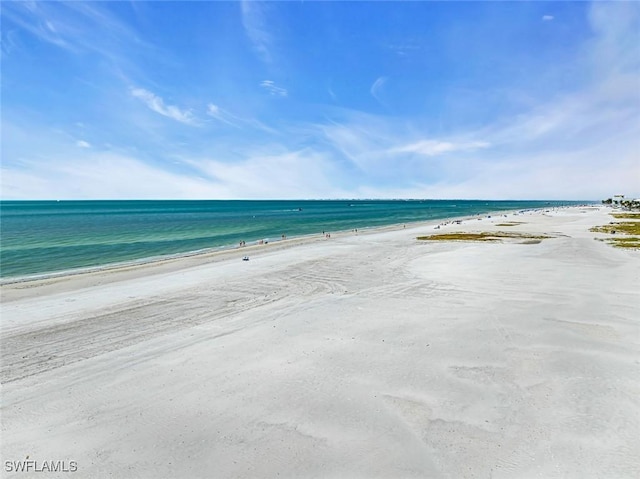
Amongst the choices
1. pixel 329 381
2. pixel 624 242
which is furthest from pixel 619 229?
pixel 329 381

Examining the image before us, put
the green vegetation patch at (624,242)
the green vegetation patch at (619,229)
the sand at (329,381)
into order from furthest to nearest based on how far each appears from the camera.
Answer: the green vegetation patch at (619,229), the green vegetation patch at (624,242), the sand at (329,381)

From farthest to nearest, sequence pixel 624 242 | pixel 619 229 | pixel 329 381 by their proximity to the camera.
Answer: pixel 619 229, pixel 624 242, pixel 329 381

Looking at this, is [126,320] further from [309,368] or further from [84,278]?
[84,278]

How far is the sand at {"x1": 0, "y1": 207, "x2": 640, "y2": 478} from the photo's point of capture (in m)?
5.95

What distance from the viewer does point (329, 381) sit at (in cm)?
838

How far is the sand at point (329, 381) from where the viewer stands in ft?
19.5

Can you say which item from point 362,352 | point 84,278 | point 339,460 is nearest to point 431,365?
point 362,352

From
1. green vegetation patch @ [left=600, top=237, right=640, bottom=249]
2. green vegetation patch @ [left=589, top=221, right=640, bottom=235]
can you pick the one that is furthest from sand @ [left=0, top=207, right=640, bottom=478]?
green vegetation patch @ [left=589, top=221, right=640, bottom=235]

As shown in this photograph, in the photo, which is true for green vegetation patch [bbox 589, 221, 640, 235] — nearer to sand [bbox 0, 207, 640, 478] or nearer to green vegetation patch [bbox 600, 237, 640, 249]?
green vegetation patch [bbox 600, 237, 640, 249]

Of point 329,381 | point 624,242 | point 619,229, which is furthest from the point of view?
point 619,229

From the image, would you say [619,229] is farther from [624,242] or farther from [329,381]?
[329,381]

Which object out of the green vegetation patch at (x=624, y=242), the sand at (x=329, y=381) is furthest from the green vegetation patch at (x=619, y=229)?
the sand at (x=329, y=381)

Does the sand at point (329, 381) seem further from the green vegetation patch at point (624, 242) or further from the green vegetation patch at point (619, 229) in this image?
the green vegetation patch at point (619, 229)

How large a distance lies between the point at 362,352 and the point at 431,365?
194 centimetres
